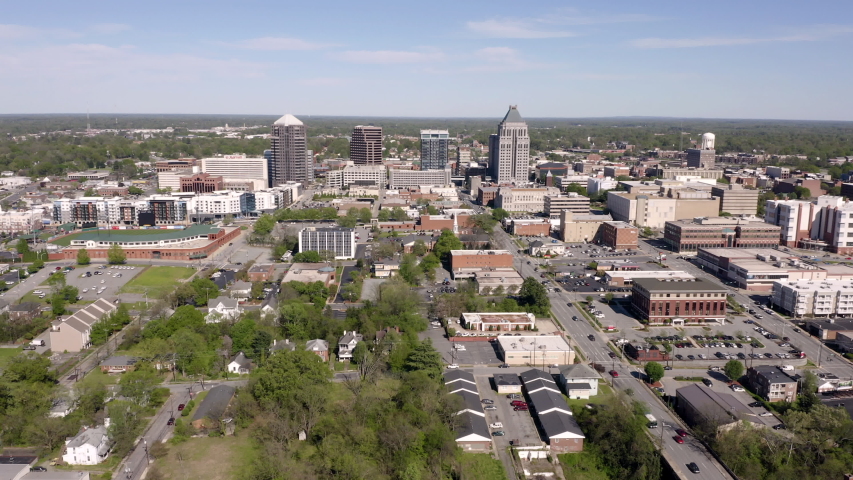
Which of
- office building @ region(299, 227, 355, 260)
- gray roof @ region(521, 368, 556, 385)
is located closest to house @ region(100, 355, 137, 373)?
gray roof @ region(521, 368, 556, 385)

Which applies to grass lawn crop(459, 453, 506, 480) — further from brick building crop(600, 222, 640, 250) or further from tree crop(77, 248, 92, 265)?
brick building crop(600, 222, 640, 250)

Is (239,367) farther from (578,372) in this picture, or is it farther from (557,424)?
(578,372)

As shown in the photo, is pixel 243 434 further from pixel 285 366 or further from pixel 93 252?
pixel 93 252

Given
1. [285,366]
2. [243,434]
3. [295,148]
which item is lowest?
[243,434]

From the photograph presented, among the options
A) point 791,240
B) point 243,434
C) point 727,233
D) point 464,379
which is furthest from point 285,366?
point 791,240

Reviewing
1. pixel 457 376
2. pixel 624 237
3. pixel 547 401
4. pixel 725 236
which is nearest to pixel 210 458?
pixel 457 376

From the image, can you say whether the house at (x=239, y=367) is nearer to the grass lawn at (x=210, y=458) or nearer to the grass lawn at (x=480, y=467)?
the grass lawn at (x=210, y=458)

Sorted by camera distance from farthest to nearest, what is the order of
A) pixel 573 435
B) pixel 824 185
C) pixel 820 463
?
1. pixel 824 185
2. pixel 573 435
3. pixel 820 463
